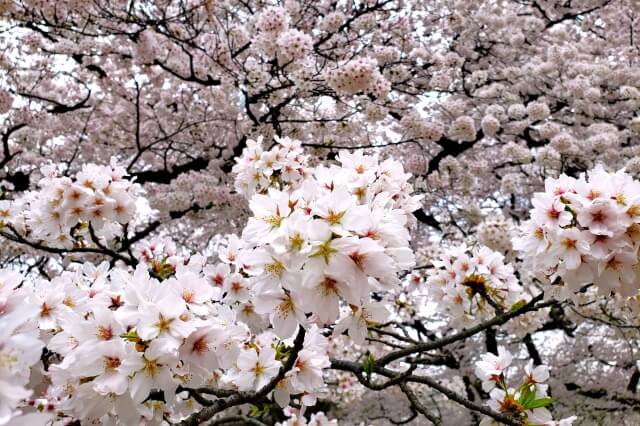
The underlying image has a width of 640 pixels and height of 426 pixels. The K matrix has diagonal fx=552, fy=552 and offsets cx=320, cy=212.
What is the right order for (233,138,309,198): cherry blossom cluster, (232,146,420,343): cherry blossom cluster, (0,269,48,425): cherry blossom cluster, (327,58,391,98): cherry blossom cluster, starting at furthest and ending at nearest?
(327,58,391,98): cherry blossom cluster < (233,138,309,198): cherry blossom cluster < (232,146,420,343): cherry blossom cluster < (0,269,48,425): cherry blossom cluster

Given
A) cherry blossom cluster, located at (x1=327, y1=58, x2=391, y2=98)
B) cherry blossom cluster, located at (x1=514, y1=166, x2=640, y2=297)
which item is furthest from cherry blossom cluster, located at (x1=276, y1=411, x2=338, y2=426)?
cherry blossom cluster, located at (x1=327, y1=58, x2=391, y2=98)

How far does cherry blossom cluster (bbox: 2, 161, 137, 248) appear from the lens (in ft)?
8.67

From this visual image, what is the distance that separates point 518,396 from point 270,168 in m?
1.64

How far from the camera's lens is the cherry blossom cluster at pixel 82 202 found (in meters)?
2.64

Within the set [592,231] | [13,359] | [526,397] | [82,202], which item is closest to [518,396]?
[526,397]

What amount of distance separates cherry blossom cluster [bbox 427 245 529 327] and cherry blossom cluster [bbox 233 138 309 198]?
901 millimetres

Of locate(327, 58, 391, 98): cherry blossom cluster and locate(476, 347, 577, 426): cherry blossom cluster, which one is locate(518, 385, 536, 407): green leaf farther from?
locate(327, 58, 391, 98): cherry blossom cluster

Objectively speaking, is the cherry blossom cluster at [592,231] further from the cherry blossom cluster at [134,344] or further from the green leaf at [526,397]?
the cherry blossom cluster at [134,344]

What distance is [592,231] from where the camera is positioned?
159 centimetres

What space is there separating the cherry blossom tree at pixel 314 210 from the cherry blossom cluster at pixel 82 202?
0.4 inches

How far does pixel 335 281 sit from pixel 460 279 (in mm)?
1586

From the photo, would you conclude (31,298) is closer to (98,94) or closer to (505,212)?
(98,94)

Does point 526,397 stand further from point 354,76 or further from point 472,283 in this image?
point 354,76

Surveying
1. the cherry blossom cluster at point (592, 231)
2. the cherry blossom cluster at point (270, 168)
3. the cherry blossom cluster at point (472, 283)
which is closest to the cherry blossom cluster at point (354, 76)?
the cherry blossom cluster at point (270, 168)
